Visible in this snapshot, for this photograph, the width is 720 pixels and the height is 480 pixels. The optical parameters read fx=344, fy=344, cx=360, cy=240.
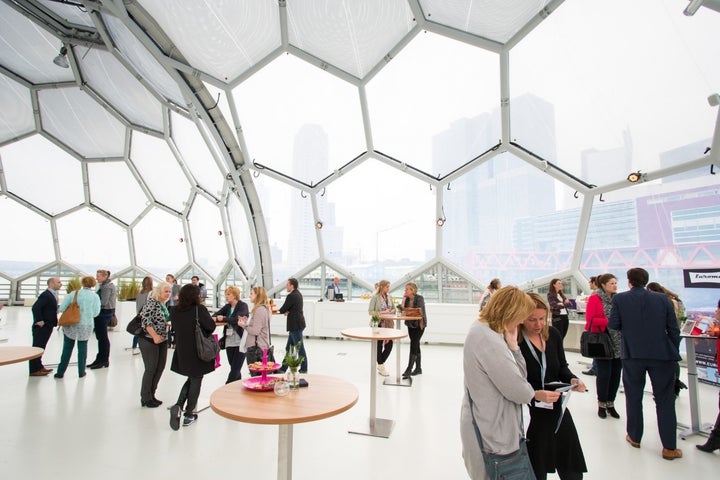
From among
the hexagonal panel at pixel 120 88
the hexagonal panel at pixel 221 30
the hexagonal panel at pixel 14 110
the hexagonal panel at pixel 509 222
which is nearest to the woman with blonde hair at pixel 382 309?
the hexagonal panel at pixel 509 222

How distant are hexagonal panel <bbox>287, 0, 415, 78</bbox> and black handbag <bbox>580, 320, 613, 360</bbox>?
5968mm

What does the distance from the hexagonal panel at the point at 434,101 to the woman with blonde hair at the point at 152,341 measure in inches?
242

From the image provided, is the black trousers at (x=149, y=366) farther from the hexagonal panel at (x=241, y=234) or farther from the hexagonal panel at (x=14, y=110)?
the hexagonal panel at (x=14, y=110)

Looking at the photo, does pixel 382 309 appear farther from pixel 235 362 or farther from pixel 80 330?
pixel 80 330

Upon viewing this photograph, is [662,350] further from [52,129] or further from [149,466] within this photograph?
[52,129]

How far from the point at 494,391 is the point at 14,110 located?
55.2 ft

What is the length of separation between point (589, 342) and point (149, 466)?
15.2ft

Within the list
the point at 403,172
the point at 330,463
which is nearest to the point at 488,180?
the point at 403,172

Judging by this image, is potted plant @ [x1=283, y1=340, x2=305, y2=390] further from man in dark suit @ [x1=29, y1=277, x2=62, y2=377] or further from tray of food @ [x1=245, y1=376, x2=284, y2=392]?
man in dark suit @ [x1=29, y1=277, x2=62, y2=377]

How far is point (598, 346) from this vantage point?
3.96 m

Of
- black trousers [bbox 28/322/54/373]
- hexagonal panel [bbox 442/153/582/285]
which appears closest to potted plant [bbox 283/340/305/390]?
black trousers [bbox 28/322/54/373]

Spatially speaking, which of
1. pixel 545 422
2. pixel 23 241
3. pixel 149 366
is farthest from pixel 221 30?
pixel 23 241

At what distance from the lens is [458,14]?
5.98 meters

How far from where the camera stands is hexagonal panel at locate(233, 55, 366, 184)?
803 centimetres
